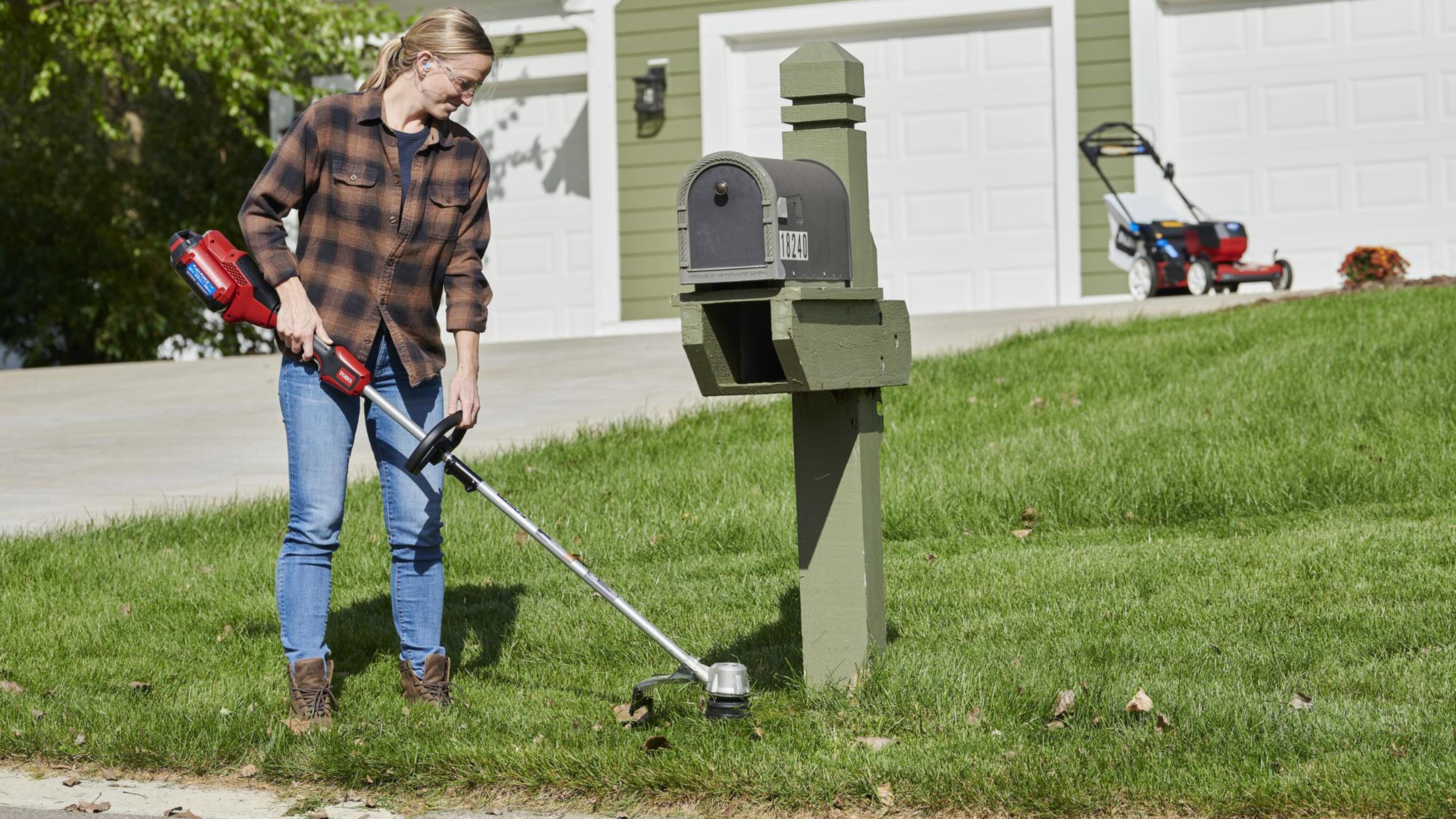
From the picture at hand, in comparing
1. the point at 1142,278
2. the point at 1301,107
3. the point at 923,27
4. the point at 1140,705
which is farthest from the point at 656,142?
the point at 1140,705

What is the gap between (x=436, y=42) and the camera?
4.12 metres

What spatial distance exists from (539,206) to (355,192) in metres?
12.1

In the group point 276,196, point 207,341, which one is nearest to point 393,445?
point 276,196

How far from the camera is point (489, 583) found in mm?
5836

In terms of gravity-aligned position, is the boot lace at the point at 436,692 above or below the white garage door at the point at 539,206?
below

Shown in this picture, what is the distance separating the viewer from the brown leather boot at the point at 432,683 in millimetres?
4367

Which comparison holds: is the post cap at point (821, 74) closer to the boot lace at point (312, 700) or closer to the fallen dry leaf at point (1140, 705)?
the fallen dry leaf at point (1140, 705)

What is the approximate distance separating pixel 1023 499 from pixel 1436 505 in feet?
5.00

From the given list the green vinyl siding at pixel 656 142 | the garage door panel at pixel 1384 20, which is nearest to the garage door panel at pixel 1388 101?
the garage door panel at pixel 1384 20

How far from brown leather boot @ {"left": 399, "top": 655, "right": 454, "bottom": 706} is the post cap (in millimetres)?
1777

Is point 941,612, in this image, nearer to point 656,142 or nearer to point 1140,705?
point 1140,705

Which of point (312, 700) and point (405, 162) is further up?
point (405, 162)

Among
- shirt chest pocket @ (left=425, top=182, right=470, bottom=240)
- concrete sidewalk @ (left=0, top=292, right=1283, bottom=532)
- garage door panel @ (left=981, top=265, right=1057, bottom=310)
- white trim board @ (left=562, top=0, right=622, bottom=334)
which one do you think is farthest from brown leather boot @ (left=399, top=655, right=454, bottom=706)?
white trim board @ (left=562, top=0, right=622, bottom=334)

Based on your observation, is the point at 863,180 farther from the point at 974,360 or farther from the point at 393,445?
the point at 974,360
